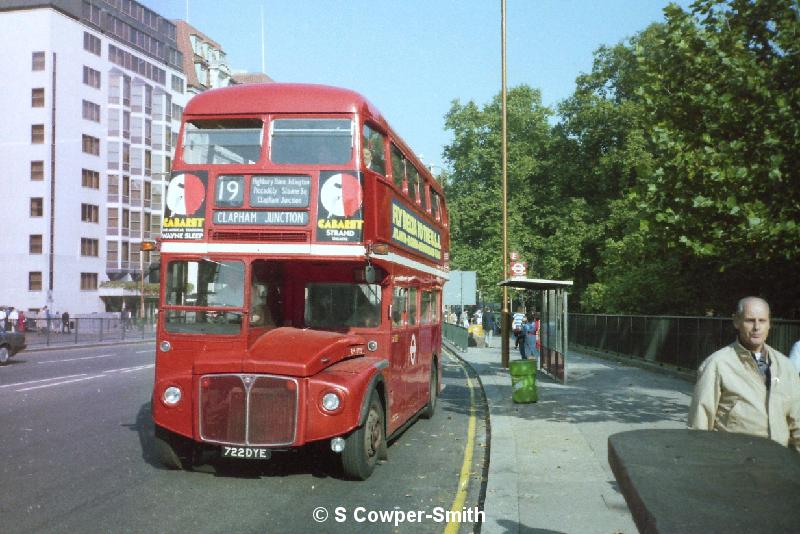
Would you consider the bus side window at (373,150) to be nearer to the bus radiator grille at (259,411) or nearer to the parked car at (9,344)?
the bus radiator grille at (259,411)

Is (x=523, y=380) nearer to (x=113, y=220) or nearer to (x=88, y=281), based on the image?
(x=88, y=281)

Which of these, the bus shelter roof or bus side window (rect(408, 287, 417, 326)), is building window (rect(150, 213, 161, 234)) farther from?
bus side window (rect(408, 287, 417, 326))

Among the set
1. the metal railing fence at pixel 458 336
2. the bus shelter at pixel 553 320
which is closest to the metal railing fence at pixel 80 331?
the metal railing fence at pixel 458 336

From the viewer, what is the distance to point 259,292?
10.1 metres

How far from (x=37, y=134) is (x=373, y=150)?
6059 centimetres

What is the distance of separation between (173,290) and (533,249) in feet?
144

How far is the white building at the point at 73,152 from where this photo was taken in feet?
211

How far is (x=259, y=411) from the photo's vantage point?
28.7 ft

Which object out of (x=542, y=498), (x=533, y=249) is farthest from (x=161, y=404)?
(x=533, y=249)

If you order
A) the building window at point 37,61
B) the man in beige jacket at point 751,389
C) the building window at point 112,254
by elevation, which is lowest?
the man in beige jacket at point 751,389

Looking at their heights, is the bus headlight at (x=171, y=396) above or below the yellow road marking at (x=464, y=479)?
above

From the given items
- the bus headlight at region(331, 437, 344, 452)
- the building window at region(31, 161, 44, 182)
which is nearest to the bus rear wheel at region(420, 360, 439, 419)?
the bus headlight at region(331, 437, 344, 452)

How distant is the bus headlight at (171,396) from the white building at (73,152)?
193 ft

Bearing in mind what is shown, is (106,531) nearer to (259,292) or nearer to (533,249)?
(259,292)
